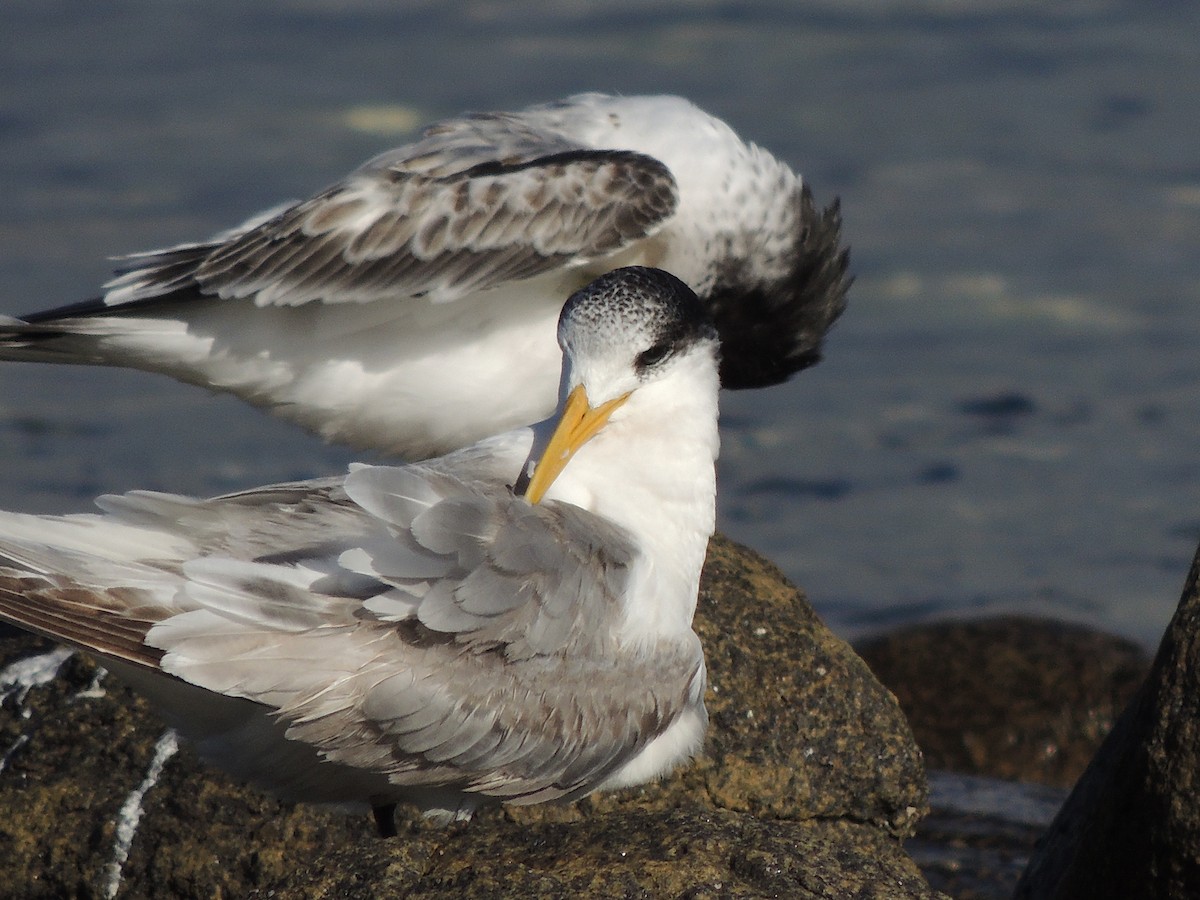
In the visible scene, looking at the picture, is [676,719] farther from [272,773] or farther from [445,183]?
[445,183]

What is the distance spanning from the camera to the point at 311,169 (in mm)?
11453

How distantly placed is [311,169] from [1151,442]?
5.54 m

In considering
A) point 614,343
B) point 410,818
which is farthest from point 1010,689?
point 614,343

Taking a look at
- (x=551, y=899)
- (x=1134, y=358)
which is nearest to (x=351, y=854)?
(x=551, y=899)

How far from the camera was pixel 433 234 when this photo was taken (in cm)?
Answer: 578

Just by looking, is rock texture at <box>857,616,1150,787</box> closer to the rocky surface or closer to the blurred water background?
the blurred water background

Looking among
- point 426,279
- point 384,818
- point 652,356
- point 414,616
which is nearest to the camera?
point 414,616

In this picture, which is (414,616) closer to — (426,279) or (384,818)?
(384,818)

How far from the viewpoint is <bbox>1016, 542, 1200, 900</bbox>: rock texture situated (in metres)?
3.90

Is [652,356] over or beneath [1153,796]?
over

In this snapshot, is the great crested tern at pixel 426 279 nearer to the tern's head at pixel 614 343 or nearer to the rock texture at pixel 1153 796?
the tern's head at pixel 614 343

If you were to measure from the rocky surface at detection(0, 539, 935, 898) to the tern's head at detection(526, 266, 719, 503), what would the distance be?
2.70ft

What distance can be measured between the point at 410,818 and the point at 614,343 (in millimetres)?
1380

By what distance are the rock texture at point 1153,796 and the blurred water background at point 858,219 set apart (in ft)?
14.0
